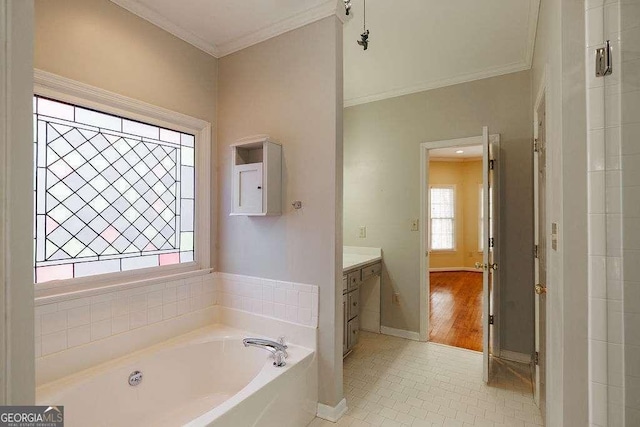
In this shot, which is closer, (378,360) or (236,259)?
(236,259)

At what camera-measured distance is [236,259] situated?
8.09ft

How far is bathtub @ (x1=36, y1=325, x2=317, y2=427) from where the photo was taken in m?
1.55

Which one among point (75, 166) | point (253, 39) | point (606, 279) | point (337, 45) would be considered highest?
point (253, 39)

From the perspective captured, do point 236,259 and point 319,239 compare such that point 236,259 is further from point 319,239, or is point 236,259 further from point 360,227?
point 360,227

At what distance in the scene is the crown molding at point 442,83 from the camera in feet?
9.28

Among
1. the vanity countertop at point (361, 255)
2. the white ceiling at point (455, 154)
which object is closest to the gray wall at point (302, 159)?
the vanity countertop at point (361, 255)

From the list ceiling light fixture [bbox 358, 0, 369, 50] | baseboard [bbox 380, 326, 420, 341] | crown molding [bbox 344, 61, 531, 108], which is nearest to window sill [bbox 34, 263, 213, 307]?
ceiling light fixture [bbox 358, 0, 369, 50]

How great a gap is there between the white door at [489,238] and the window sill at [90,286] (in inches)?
95.1

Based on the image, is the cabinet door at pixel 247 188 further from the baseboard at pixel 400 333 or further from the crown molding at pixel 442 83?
the baseboard at pixel 400 333

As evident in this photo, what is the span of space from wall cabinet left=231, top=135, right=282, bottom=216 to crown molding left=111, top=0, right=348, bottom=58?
845 millimetres

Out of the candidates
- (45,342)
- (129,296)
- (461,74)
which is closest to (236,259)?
(129,296)

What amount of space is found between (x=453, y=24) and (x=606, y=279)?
2141mm

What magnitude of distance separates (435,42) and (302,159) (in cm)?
158

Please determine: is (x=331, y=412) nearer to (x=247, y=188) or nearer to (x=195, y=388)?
(x=195, y=388)
